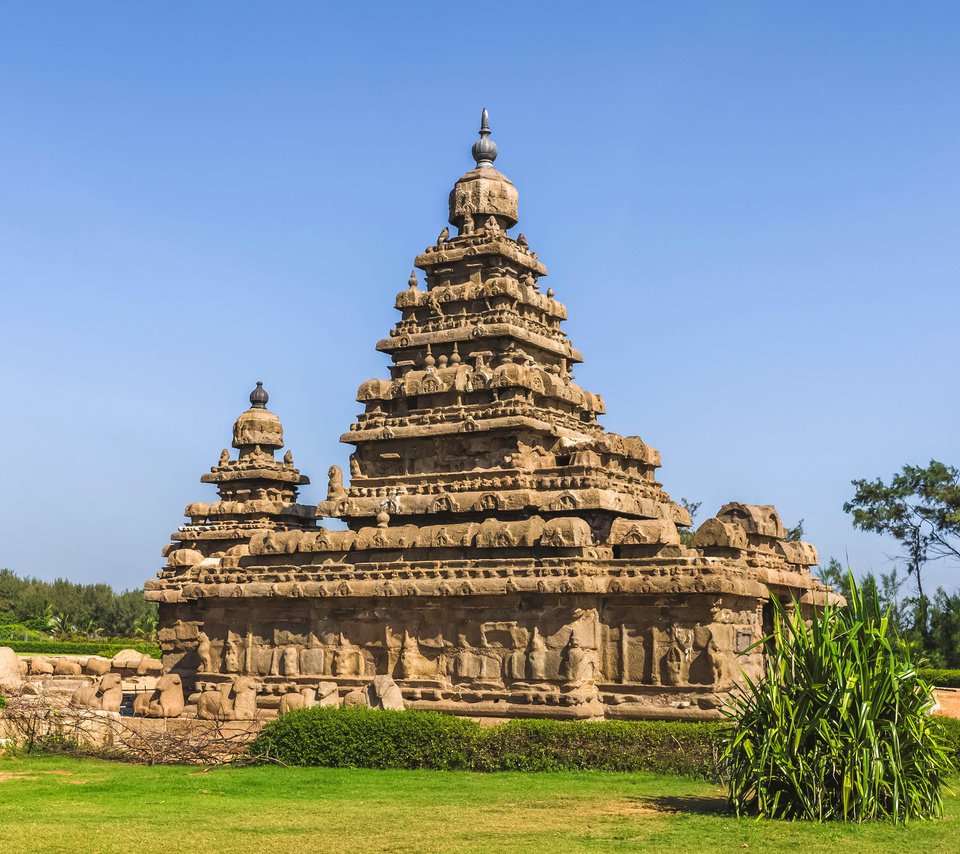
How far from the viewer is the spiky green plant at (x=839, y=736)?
14.3 meters

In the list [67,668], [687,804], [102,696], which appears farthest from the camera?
[67,668]

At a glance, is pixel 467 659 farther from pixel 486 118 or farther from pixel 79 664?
pixel 79 664

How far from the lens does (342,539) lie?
26.9 metres

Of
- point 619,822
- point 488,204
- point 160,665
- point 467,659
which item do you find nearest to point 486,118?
point 488,204

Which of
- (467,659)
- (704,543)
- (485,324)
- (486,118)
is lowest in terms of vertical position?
(467,659)

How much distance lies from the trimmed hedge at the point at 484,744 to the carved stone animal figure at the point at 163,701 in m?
5.71

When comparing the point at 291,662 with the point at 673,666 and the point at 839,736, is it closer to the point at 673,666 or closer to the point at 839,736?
the point at 673,666

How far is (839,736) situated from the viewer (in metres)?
14.4

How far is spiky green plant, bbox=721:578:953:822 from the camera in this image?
46.9 feet

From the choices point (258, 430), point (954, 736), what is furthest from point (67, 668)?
point (954, 736)

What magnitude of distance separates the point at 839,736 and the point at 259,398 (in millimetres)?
28885

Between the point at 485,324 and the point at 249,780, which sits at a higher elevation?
the point at 485,324

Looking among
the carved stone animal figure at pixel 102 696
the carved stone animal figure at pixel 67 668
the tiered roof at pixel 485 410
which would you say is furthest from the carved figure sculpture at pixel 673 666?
the carved stone animal figure at pixel 67 668

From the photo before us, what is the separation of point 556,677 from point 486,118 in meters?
15.5
